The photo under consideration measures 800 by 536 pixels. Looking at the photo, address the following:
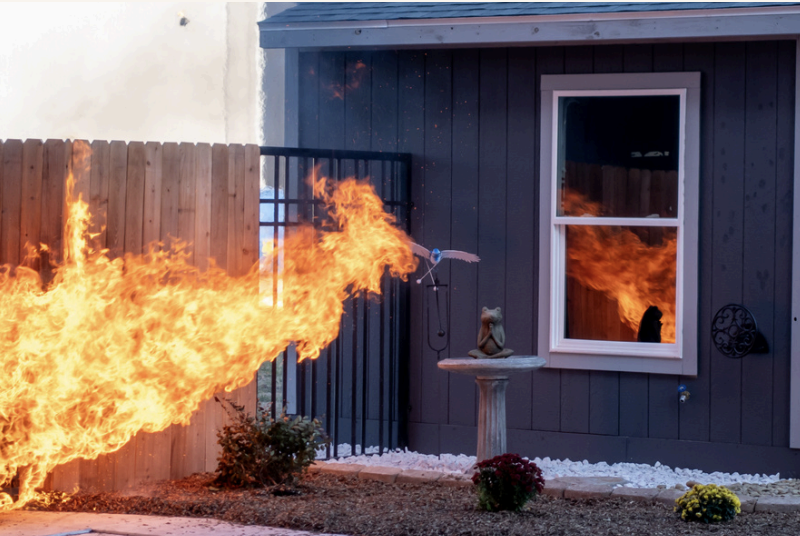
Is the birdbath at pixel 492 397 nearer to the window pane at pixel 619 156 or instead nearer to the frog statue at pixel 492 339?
the frog statue at pixel 492 339

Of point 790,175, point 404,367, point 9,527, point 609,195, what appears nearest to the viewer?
point 9,527

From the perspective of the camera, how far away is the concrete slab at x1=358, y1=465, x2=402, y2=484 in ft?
20.6

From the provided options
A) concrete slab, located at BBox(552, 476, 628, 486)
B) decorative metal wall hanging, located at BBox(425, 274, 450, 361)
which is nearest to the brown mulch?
concrete slab, located at BBox(552, 476, 628, 486)

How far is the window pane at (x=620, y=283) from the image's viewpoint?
23.6ft

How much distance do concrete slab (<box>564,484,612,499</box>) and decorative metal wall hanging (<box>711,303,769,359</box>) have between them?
70.4 inches

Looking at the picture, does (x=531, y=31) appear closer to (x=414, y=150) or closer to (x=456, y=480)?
(x=414, y=150)

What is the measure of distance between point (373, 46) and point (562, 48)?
5.34 ft

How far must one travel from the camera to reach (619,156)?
24.1ft

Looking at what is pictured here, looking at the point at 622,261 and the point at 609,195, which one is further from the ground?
the point at 609,195

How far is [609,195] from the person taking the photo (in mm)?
7332

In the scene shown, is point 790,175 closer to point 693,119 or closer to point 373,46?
point 693,119

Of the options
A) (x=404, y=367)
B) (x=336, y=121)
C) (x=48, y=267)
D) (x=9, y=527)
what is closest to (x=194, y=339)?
(x=48, y=267)

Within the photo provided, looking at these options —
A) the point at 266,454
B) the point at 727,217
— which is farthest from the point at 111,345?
the point at 727,217

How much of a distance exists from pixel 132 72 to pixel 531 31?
10896 millimetres
